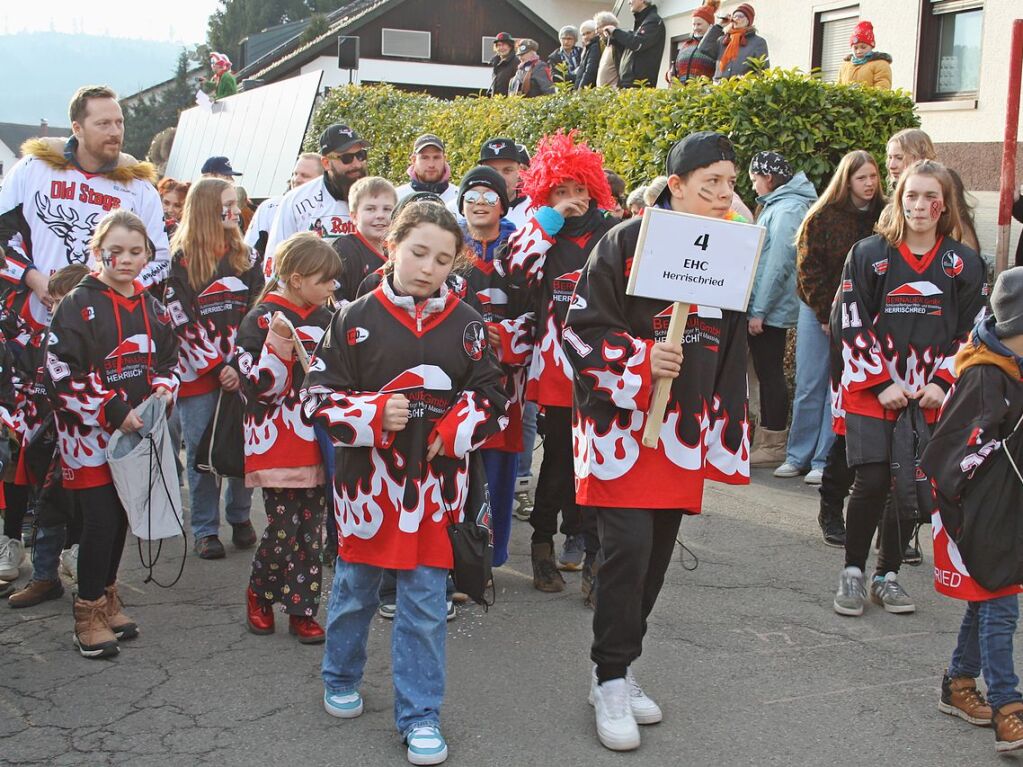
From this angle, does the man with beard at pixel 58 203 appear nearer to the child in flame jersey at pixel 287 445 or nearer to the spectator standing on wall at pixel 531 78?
the child in flame jersey at pixel 287 445

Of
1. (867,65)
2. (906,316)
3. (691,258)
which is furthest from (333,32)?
(691,258)

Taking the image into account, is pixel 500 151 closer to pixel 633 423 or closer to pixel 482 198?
pixel 482 198

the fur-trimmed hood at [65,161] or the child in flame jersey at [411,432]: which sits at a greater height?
the fur-trimmed hood at [65,161]

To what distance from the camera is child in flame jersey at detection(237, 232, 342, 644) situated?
517 cm

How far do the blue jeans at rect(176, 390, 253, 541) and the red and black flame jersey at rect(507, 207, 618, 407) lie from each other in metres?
1.87

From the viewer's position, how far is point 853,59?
36.7 ft

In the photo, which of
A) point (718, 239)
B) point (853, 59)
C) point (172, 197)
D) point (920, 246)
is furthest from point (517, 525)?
point (853, 59)

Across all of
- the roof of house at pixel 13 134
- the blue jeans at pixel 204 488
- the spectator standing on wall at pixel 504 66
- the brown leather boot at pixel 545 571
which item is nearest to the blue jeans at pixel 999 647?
the brown leather boot at pixel 545 571

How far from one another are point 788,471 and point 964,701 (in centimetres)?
410

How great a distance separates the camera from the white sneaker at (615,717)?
4.11 meters

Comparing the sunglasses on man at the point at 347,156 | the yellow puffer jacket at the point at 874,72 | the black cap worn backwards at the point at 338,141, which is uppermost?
the yellow puffer jacket at the point at 874,72

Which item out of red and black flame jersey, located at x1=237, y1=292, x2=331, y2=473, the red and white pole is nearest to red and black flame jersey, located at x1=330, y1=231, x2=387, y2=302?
red and black flame jersey, located at x1=237, y1=292, x2=331, y2=473

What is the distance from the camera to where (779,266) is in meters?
8.38

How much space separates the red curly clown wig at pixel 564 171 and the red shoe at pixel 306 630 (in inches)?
85.7
